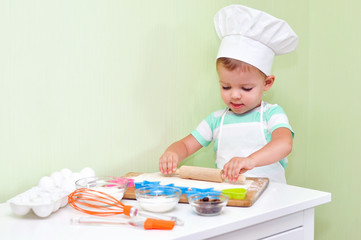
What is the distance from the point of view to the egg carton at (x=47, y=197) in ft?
2.49

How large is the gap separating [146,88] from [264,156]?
1.31 feet

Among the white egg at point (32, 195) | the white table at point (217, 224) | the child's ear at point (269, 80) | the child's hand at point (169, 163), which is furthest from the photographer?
the child's ear at point (269, 80)

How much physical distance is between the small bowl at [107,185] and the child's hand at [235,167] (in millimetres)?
249

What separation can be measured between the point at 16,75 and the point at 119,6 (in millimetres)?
350

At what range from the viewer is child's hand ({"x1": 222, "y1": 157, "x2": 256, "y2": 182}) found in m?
0.97

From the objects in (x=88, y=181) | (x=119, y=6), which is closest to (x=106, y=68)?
(x=119, y=6)

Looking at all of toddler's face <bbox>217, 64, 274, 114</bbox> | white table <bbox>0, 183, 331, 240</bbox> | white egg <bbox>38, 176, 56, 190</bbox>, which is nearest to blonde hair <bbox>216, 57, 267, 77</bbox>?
toddler's face <bbox>217, 64, 274, 114</bbox>

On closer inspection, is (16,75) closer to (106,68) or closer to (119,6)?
(106,68)

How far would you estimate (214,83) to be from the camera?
4.49 feet

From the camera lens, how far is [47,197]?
0.79 meters

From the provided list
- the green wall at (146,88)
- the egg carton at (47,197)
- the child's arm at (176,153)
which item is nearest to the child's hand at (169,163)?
the child's arm at (176,153)

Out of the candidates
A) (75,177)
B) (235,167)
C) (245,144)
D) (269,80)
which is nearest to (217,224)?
(235,167)

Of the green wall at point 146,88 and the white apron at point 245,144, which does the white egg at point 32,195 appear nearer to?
the green wall at point 146,88

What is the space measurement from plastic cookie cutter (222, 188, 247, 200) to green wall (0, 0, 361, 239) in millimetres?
395
